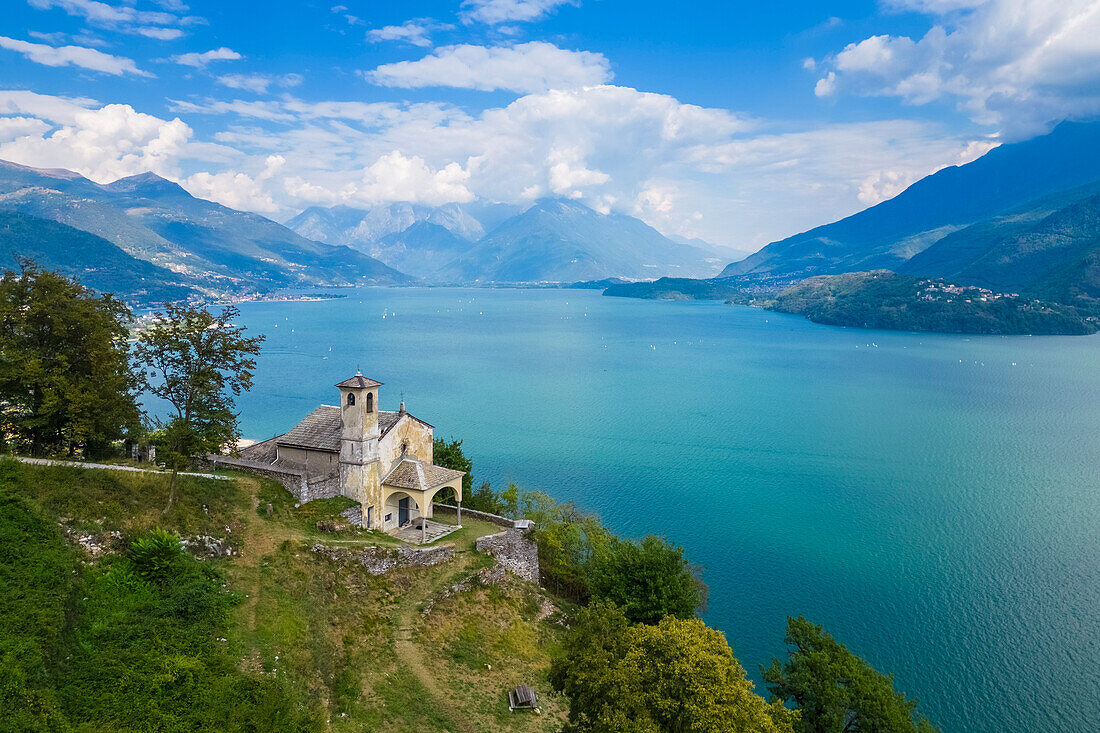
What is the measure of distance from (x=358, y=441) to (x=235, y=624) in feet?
38.3

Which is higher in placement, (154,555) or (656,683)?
(154,555)

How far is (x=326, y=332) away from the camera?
174 m

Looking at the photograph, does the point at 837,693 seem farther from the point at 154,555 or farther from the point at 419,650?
the point at 154,555

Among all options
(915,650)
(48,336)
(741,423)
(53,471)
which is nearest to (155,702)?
(53,471)

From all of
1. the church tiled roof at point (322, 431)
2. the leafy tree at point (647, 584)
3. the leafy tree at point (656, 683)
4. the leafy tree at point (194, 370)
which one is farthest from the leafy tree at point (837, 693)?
the leafy tree at point (194, 370)

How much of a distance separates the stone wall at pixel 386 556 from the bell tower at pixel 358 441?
3.71m

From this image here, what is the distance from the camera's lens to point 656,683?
16.9 m

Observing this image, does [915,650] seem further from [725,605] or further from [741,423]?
[741,423]

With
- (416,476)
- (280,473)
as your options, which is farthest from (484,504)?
(280,473)

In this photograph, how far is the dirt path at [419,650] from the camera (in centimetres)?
2122

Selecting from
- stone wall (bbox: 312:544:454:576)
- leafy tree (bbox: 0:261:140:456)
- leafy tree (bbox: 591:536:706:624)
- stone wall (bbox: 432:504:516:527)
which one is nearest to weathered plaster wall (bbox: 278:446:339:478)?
stone wall (bbox: 312:544:454:576)

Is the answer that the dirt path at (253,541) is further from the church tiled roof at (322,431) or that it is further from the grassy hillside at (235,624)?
the church tiled roof at (322,431)

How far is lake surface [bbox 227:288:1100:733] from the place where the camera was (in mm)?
34062

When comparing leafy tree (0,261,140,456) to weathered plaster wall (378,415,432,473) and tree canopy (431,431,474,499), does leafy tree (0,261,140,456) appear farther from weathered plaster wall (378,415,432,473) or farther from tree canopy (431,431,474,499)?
tree canopy (431,431,474,499)
